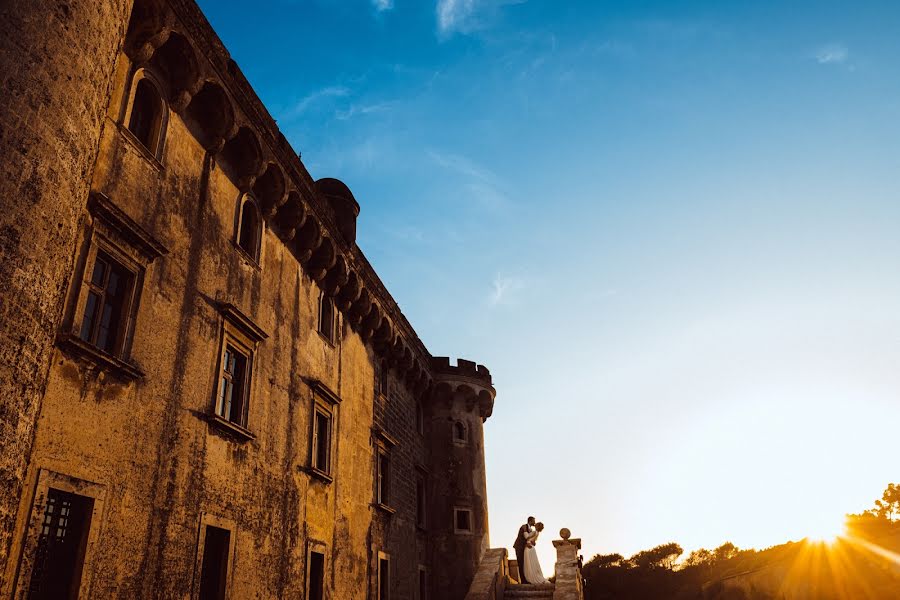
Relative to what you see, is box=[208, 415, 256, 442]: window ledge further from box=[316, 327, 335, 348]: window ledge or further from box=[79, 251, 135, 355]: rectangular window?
box=[316, 327, 335, 348]: window ledge

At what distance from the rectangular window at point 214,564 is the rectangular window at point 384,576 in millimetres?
7107

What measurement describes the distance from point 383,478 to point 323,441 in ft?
14.1

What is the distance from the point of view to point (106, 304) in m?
7.53

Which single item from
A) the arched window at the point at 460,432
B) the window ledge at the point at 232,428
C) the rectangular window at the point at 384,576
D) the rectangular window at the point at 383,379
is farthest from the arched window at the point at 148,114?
the arched window at the point at 460,432

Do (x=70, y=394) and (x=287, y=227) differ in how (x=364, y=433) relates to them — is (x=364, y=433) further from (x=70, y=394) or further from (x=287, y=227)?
(x=70, y=394)

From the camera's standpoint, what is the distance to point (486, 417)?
81.5 feet

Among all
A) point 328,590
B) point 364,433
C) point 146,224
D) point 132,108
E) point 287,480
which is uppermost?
point 132,108

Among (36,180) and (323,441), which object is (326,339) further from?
(36,180)

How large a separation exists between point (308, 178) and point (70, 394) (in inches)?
297

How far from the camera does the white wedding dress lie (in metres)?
20.0

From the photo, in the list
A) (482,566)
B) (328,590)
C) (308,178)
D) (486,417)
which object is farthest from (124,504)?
(486,417)

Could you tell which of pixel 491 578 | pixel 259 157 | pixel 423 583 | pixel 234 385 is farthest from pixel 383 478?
pixel 259 157

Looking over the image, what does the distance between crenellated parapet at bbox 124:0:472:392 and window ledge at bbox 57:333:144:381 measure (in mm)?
4101

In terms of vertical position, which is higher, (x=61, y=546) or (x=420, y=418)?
(x=420, y=418)
